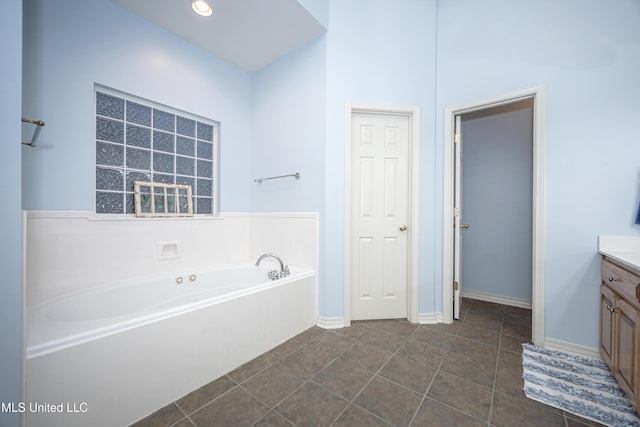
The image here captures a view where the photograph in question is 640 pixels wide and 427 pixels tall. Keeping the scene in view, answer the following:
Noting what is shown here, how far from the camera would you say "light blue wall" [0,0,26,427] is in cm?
90

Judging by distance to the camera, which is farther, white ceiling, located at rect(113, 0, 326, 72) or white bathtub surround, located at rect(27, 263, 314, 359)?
white ceiling, located at rect(113, 0, 326, 72)

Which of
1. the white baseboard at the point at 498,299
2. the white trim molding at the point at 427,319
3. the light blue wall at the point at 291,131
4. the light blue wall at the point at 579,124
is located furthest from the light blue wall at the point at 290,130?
the white baseboard at the point at 498,299

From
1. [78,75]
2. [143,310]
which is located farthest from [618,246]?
[78,75]

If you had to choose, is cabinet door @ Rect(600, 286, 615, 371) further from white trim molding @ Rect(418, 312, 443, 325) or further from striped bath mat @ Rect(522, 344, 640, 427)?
white trim molding @ Rect(418, 312, 443, 325)

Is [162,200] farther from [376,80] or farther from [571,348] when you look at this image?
[571,348]

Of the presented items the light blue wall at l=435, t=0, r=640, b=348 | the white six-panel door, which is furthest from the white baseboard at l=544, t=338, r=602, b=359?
the white six-panel door

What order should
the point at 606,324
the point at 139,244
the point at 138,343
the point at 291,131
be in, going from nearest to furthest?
the point at 138,343, the point at 606,324, the point at 139,244, the point at 291,131

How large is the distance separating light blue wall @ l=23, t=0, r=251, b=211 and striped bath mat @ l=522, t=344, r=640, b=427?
10.6ft

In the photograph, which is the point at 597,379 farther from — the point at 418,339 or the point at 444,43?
the point at 444,43

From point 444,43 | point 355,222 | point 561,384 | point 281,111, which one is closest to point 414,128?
point 444,43

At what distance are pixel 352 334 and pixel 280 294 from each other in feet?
2.38

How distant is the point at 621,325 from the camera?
136 centimetres

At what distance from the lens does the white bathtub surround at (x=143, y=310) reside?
1.04m

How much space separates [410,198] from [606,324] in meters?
1.50
